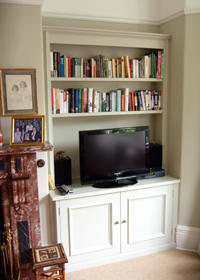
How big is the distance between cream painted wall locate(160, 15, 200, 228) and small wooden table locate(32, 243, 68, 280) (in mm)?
1459

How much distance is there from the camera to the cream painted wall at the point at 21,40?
2.29 metres

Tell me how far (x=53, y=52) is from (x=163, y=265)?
7.59 ft

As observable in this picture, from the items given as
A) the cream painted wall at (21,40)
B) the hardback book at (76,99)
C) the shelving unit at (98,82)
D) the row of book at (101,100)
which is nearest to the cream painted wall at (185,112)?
the shelving unit at (98,82)

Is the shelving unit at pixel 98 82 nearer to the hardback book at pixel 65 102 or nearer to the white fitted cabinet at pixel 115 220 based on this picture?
the hardback book at pixel 65 102

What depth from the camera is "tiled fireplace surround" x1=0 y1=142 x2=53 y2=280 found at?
2.27 meters

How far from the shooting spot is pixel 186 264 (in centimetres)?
276

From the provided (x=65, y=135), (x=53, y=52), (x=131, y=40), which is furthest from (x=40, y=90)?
(x=131, y=40)

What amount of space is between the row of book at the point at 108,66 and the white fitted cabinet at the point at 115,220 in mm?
1120

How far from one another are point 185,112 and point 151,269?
1.58 meters

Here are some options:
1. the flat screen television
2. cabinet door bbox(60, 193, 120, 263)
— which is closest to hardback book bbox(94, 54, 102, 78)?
the flat screen television

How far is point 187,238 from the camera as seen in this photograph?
9.86ft

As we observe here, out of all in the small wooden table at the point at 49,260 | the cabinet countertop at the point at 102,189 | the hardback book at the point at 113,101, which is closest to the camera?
the small wooden table at the point at 49,260

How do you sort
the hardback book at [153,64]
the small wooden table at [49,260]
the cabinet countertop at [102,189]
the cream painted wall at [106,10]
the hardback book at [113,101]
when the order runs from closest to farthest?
the small wooden table at [49,260], the cabinet countertop at [102,189], the cream painted wall at [106,10], the hardback book at [113,101], the hardback book at [153,64]

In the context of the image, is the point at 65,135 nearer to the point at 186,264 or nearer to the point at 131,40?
the point at 131,40
